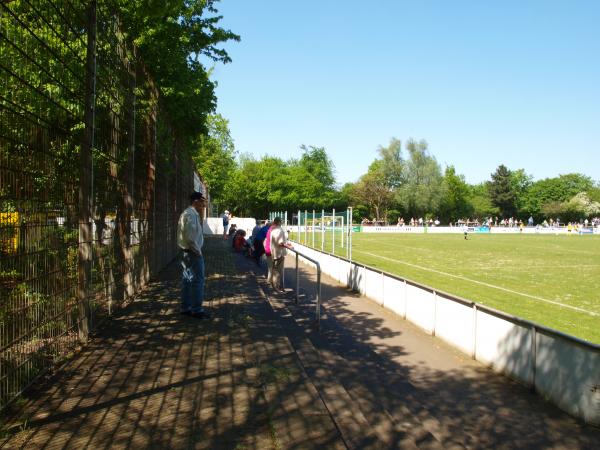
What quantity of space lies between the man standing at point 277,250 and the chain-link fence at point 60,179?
13.8ft

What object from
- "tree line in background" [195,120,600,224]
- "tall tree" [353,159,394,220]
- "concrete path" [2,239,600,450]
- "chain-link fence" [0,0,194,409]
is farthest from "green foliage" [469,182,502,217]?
"chain-link fence" [0,0,194,409]

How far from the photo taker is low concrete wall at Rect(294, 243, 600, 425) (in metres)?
4.86

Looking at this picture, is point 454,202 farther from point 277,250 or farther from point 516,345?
point 516,345

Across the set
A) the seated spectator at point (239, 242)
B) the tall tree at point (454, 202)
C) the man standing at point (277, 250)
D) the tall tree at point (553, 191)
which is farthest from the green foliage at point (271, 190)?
the man standing at point (277, 250)

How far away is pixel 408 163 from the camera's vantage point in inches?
4193

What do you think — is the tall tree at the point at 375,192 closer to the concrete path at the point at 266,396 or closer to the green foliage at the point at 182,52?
the green foliage at the point at 182,52

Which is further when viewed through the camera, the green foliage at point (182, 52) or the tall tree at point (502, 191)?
the tall tree at point (502, 191)

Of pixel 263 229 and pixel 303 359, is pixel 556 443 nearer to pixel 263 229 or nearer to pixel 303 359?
pixel 303 359

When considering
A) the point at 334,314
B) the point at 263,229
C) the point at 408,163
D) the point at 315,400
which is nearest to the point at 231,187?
the point at 408,163

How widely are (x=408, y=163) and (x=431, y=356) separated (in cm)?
10184

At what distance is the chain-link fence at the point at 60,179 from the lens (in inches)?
157

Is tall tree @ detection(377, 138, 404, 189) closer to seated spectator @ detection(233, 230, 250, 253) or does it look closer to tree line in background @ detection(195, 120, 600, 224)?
tree line in background @ detection(195, 120, 600, 224)

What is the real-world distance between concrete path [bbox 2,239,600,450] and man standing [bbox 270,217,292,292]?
463 centimetres

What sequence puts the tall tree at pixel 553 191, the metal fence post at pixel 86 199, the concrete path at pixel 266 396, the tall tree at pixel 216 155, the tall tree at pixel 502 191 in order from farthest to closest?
the tall tree at pixel 553 191 → the tall tree at pixel 502 191 → the tall tree at pixel 216 155 → the metal fence post at pixel 86 199 → the concrete path at pixel 266 396
